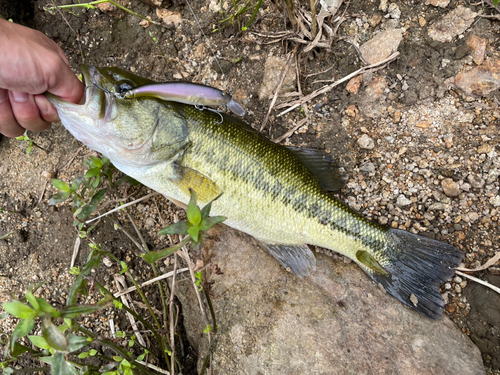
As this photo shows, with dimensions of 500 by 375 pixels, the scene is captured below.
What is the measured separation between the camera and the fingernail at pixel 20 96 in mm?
2751

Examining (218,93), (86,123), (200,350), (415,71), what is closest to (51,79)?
(86,123)

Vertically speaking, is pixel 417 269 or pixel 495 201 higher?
pixel 495 201

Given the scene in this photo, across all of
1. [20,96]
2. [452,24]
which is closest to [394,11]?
[452,24]

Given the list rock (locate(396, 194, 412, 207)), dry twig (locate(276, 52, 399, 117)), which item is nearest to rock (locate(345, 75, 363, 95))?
dry twig (locate(276, 52, 399, 117))

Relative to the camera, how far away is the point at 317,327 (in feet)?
9.07

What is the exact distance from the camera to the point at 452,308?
9.59 feet

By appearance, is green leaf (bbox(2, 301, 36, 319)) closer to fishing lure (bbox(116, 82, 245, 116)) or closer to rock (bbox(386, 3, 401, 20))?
fishing lure (bbox(116, 82, 245, 116))

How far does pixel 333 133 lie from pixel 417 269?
4.69 ft

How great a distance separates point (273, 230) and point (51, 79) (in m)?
2.10

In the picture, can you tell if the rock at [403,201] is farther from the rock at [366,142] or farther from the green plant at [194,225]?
the green plant at [194,225]

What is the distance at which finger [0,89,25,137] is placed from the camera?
2.83 m

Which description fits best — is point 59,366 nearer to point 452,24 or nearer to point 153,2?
point 153,2

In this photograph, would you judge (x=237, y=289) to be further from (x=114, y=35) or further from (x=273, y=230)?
(x=114, y=35)

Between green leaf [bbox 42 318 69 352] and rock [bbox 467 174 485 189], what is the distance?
10.8 ft
